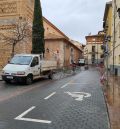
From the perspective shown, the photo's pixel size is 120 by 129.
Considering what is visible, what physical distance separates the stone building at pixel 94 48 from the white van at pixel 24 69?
3378 inches

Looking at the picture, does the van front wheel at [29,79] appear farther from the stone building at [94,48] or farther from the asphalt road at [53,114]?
the stone building at [94,48]

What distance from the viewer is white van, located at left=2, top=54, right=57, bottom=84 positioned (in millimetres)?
20859

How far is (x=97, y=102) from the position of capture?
41.9 ft

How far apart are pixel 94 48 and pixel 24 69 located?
93898 millimetres

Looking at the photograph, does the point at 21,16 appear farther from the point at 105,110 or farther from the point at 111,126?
the point at 111,126

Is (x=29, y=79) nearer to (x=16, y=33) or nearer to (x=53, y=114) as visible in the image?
(x=53, y=114)

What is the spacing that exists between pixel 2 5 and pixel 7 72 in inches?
723

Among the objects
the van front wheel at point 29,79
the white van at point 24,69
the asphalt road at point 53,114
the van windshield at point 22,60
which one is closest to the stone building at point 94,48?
the white van at point 24,69

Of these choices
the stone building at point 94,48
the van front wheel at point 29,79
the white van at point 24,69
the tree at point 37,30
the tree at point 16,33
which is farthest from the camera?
the stone building at point 94,48

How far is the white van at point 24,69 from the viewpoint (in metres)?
20.9

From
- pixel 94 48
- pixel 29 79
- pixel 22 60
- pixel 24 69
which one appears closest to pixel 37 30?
pixel 22 60

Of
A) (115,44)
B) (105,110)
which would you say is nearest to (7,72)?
(105,110)

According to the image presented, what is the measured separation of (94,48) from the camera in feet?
373

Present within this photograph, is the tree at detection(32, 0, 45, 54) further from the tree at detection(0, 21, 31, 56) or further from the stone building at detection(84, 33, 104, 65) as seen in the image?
the stone building at detection(84, 33, 104, 65)
